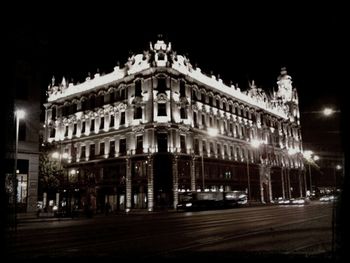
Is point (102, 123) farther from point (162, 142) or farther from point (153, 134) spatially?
point (162, 142)

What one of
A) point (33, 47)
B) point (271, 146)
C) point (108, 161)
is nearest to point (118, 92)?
point (108, 161)

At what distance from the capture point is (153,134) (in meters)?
49.9

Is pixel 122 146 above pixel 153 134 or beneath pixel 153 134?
beneath

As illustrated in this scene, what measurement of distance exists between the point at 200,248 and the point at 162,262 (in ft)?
9.76

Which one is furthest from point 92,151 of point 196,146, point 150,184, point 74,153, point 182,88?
point 182,88

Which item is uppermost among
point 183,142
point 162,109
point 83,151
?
point 162,109

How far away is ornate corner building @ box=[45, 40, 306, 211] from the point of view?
165ft

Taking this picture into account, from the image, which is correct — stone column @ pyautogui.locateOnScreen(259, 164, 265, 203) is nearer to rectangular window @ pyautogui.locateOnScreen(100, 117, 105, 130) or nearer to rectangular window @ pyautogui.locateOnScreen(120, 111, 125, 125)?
rectangular window @ pyautogui.locateOnScreen(120, 111, 125, 125)

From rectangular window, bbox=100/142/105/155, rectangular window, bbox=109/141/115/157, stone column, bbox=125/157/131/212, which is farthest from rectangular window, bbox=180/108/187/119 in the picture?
rectangular window, bbox=100/142/105/155

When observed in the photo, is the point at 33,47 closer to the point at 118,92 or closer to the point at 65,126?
the point at 118,92

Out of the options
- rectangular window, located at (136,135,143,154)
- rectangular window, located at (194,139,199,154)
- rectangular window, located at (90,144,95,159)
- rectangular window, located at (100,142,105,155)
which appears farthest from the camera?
rectangular window, located at (90,144,95,159)

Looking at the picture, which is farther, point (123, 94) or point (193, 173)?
point (123, 94)

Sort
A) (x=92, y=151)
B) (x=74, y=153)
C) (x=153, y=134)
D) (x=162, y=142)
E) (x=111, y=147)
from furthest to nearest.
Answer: (x=74, y=153) < (x=92, y=151) < (x=111, y=147) < (x=162, y=142) < (x=153, y=134)

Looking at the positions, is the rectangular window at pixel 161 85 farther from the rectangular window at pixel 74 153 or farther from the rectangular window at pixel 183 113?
the rectangular window at pixel 74 153
